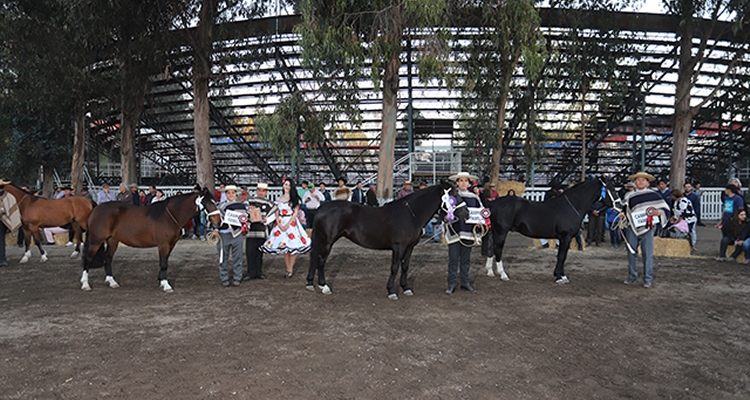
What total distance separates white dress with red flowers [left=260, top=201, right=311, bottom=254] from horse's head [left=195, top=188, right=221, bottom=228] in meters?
1.14

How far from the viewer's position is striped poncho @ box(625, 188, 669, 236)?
7.96m

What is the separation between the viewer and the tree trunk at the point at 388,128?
15.2m

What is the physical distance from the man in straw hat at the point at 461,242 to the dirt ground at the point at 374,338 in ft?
0.83

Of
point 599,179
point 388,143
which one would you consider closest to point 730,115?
point 388,143

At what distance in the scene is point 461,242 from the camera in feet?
24.3

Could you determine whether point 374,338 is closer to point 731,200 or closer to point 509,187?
point 731,200

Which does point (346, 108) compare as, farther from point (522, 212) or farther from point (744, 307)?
point (744, 307)

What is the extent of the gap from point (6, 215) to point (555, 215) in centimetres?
1157

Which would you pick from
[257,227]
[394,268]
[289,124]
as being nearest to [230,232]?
[257,227]

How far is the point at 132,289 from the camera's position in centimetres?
786

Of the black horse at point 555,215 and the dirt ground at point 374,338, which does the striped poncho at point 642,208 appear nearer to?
the black horse at point 555,215

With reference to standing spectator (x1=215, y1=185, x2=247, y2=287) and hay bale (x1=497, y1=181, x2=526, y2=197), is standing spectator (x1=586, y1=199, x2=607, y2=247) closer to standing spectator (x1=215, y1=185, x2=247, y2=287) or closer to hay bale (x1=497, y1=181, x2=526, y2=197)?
hay bale (x1=497, y1=181, x2=526, y2=197)

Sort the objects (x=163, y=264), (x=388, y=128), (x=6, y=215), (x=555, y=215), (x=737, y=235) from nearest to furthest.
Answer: (x=163, y=264), (x=555, y=215), (x=6, y=215), (x=737, y=235), (x=388, y=128)

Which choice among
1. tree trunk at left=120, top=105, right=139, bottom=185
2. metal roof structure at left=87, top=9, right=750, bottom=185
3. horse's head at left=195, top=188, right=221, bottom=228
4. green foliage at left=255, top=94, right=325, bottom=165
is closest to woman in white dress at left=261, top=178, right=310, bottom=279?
horse's head at left=195, top=188, right=221, bottom=228
